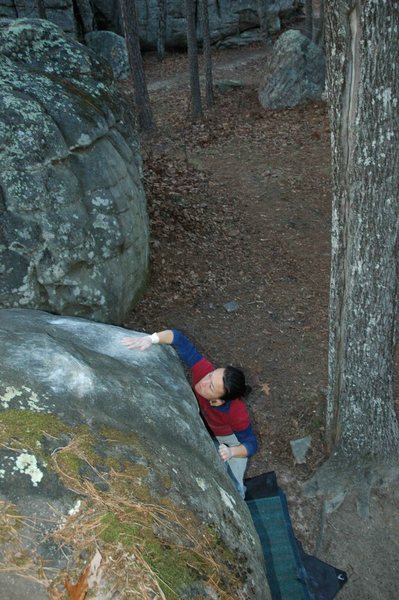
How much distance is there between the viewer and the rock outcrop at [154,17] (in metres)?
21.3

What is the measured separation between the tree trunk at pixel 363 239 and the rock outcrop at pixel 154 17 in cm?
2018

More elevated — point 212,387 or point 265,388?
point 212,387

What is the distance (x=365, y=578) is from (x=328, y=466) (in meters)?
1.11

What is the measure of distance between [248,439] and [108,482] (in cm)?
231

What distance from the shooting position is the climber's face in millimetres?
4484

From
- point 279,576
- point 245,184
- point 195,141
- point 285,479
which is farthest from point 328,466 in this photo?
point 195,141

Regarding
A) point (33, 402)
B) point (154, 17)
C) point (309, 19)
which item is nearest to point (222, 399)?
point (33, 402)

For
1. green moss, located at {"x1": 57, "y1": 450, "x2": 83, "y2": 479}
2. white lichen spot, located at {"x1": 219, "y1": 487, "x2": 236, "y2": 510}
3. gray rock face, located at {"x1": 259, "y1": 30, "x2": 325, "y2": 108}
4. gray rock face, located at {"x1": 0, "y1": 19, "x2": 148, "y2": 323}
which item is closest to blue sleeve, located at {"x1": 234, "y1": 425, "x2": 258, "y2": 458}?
white lichen spot, located at {"x1": 219, "y1": 487, "x2": 236, "y2": 510}

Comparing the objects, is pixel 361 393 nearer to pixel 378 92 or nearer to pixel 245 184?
pixel 378 92

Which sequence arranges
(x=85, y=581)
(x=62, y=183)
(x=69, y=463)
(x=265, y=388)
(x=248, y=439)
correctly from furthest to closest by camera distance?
1. (x=265, y=388)
2. (x=62, y=183)
3. (x=248, y=439)
4. (x=69, y=463)
5. (x=85, y=581)

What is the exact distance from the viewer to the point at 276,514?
5430mm

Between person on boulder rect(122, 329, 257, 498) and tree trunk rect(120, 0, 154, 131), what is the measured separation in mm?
10438

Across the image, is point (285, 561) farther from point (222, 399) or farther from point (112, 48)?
point (112, 48)

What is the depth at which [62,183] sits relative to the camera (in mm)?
6094
